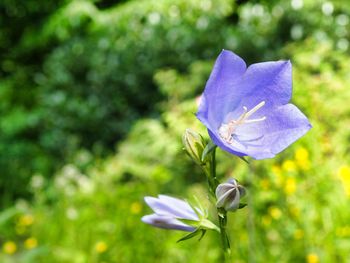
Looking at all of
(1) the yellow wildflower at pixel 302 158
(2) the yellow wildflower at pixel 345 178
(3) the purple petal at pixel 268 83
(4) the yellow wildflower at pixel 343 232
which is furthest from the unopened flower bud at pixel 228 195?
(2) the yellow wildflower at pixel 345 178

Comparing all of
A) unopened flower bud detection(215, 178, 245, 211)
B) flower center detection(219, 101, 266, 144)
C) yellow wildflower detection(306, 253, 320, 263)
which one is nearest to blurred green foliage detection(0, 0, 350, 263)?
yellow wildflower detection(306, 253, 320, 263)

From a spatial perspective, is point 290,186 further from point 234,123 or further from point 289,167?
point 234,123

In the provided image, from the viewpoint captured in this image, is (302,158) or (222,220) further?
(302,158)

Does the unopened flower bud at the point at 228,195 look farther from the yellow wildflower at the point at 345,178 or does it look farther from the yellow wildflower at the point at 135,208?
the yellow wildflower at the point at 135,208

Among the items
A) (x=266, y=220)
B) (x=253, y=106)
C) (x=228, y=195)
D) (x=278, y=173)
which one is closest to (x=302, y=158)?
(x=278, y=173)

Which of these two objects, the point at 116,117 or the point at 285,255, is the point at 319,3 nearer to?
the point at 116,117

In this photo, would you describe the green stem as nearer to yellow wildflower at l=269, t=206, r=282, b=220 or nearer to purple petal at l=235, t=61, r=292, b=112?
purple petal at l=235, t=61, r=292, b=112

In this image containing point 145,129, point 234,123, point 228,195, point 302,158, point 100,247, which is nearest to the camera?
point 228,195
